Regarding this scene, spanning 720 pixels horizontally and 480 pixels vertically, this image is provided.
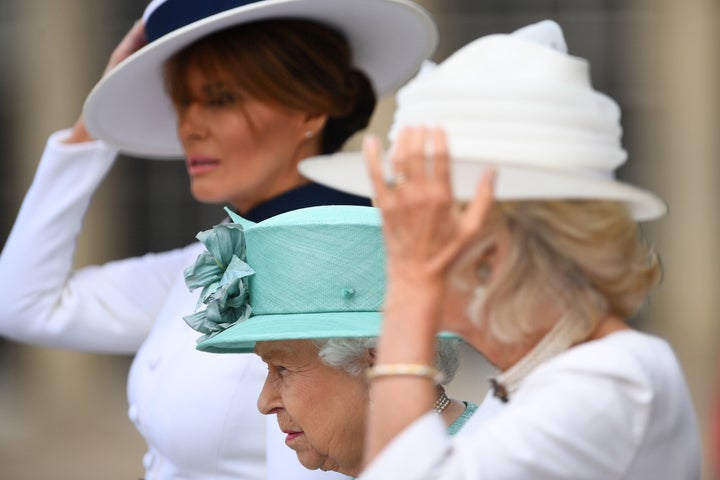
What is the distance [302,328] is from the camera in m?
2.40

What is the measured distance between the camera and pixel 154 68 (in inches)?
135

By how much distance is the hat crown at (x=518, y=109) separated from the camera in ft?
6.00

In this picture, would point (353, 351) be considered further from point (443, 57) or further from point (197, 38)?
point (443, 57)

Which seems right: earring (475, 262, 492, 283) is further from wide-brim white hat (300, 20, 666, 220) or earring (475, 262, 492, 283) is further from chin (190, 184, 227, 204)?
chin (190, 184, 227, 204)

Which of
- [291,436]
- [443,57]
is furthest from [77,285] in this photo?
[443,57]

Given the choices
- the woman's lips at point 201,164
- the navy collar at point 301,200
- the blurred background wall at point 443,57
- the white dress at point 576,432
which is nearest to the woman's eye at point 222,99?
the woman's lips at point 201,164

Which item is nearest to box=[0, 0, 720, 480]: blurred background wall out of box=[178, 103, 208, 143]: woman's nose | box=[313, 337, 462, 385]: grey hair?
box=[178, 103, 208, 143]: woman's nose

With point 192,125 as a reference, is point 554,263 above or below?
above

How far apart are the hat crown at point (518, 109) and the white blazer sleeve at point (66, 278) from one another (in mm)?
1750

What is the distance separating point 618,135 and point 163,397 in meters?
1.39

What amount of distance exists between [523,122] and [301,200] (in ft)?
4.27

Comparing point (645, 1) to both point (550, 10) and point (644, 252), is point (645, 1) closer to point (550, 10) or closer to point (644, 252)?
point (550, 10)

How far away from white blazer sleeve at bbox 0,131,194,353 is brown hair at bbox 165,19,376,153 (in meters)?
0.50

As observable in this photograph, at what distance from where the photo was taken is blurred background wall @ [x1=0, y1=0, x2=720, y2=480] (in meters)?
9.20
